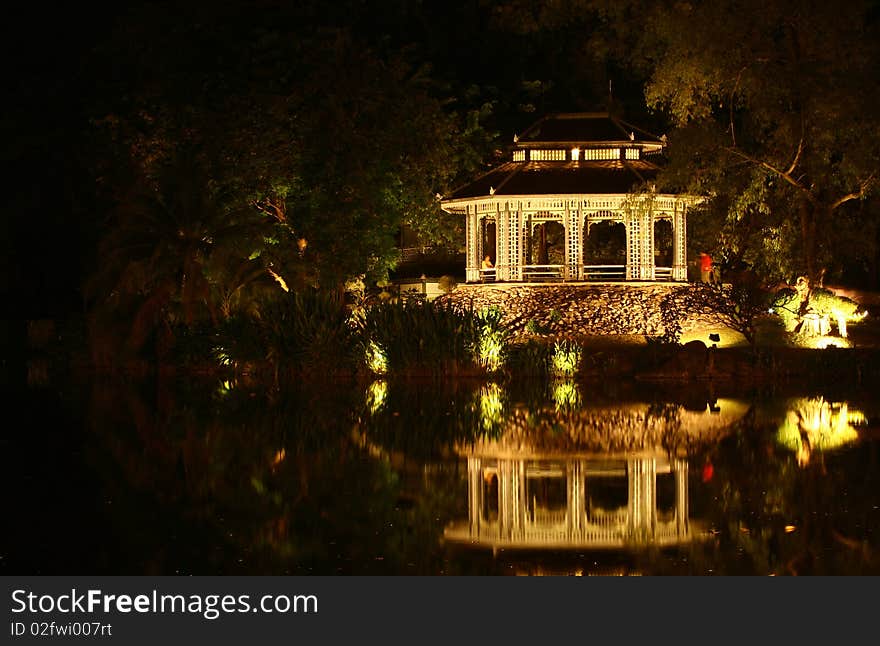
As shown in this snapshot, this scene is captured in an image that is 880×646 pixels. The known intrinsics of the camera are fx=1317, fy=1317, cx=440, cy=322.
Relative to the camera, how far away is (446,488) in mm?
13078

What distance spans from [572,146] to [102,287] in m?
13.2

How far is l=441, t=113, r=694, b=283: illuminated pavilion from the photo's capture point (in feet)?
116

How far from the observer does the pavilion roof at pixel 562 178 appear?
35.1m

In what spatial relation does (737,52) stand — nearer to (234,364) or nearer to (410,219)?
(410,219)

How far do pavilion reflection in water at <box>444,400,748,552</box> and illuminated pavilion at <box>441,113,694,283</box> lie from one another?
17414 millimetres

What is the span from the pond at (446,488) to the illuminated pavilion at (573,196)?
45.0 feet

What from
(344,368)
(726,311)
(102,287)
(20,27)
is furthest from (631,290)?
(20,27)

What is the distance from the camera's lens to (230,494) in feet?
41.4

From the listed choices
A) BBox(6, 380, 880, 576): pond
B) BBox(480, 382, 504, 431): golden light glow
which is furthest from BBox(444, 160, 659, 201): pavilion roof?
BBox(6, 380, 880, 576): pond

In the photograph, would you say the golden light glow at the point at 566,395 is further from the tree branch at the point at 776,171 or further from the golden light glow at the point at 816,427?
the tree branch at the point at 776,171

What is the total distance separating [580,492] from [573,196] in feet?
74.8

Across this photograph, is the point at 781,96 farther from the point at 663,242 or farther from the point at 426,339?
the point at 663,242

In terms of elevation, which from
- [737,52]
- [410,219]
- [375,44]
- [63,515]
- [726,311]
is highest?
[375,44]

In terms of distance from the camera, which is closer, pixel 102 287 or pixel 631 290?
pixel 102 287
